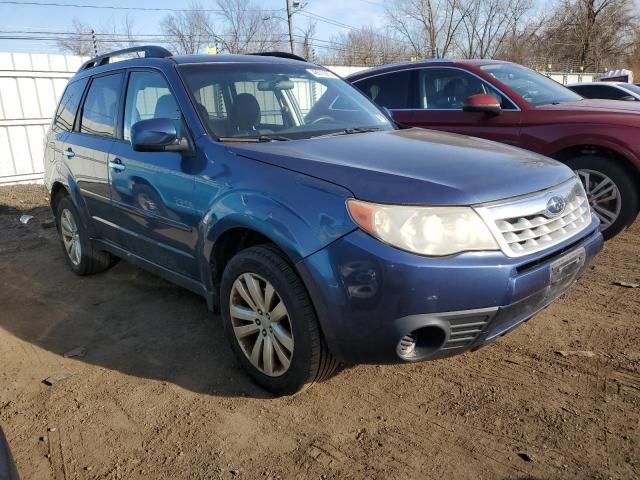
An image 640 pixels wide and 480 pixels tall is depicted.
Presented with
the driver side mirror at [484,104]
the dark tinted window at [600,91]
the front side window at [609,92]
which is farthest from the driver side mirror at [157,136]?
the front side window at [609,92]

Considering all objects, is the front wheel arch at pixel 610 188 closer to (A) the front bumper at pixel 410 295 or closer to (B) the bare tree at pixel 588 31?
(A) the front bumper at pixel 410 295

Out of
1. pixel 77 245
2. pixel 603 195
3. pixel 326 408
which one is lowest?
pixel 326 408

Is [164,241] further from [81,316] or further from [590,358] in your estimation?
[590,358]

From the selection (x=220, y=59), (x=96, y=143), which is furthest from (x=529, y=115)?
(x=96, y=143)

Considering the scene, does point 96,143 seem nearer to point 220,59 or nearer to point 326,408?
point 220,59

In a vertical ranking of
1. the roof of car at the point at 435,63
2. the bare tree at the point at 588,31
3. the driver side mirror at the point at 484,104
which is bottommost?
the driver side mirror at the point at 484,104

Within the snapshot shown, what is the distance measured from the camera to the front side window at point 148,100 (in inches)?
131

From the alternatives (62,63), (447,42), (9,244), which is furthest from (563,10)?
(9,244)

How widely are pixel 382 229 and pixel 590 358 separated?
166 cm

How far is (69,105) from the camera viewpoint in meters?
4.75

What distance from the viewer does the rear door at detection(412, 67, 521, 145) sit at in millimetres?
5266

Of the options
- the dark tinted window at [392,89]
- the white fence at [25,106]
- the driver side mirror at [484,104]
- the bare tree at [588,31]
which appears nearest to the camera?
the driver side mirror at [484,104]

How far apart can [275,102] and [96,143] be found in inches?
60.3

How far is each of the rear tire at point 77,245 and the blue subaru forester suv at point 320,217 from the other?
0.77 m
